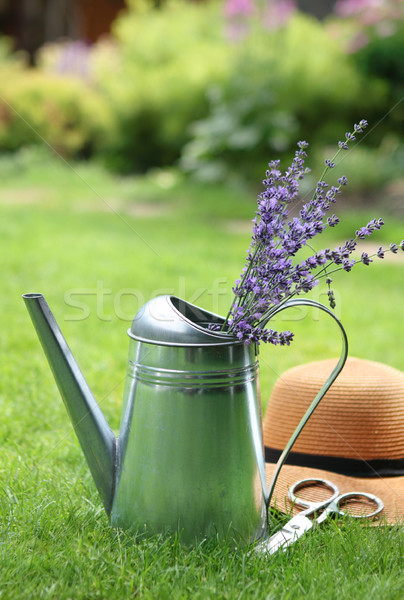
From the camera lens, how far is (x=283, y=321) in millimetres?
3686

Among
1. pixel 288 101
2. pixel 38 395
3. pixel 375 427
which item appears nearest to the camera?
pixel 375 427

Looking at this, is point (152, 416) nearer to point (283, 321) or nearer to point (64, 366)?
point (64, 366)

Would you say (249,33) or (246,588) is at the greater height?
(249,33)

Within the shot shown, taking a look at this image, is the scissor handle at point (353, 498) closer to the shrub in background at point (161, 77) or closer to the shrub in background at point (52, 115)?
the shrub in background at point (161, 77)

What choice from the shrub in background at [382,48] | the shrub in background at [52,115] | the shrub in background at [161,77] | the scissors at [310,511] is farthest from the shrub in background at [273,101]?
the scissors at [310,511]

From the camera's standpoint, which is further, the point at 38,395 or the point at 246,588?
the point at 38,395

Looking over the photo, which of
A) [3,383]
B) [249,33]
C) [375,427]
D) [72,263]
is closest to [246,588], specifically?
[375,427]

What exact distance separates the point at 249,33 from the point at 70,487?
6.98 m

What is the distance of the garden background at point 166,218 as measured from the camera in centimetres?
131

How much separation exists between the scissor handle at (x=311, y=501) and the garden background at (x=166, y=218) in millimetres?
99

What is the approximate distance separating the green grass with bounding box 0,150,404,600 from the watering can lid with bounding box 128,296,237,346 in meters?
0.42

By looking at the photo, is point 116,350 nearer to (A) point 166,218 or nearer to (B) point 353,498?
(B) point 353,498

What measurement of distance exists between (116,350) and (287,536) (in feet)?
5.87

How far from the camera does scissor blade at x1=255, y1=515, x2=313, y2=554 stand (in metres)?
1.38
